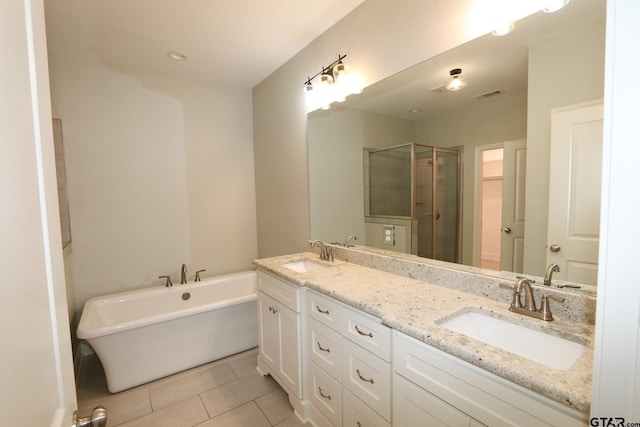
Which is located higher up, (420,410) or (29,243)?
(29,243)

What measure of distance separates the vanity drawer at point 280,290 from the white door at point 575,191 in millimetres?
1304

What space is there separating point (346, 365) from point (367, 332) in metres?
0.27

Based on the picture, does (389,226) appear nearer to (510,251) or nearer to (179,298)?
(510,251)

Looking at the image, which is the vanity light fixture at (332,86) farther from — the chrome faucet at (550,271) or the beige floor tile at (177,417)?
the beige floor tile at (177,417)

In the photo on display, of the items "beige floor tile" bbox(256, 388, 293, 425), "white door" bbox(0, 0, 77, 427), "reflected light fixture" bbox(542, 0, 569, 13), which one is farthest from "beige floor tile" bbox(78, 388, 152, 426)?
"reflected light fixture" bbox(542, 0, 569, 13)

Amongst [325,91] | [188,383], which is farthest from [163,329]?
[325,91]

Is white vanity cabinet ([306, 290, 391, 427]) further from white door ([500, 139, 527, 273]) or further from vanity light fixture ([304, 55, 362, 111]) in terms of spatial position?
vanity light fixture ([304, 55, 362, 111])

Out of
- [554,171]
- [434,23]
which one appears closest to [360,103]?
[434,23]

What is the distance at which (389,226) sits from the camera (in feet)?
6.84

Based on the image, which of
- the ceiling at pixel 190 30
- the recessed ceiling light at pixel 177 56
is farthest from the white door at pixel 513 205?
the recessed ceiling light at pixel 177 56

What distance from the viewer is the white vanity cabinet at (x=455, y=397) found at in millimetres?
804

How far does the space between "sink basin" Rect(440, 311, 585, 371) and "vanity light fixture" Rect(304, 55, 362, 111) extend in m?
1.58

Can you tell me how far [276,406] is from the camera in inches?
77.3

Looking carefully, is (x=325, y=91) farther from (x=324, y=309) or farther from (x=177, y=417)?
(x=177, y=417)
